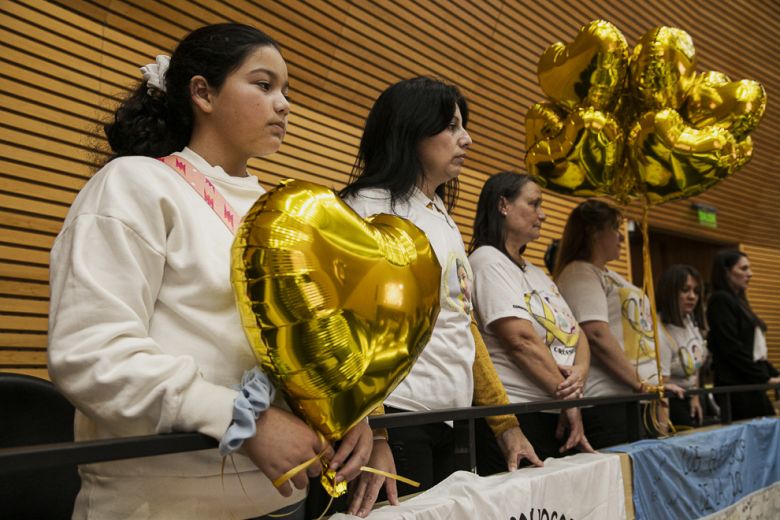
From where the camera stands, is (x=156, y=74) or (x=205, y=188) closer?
(x=205, y=188)

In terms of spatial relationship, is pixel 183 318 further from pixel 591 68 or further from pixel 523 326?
pixel 591 68

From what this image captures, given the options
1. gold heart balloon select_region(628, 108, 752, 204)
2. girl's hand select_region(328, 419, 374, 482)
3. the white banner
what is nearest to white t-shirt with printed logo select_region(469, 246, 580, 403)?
the white banner

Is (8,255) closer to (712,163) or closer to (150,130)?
(150,130)

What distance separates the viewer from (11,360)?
3.12 meters

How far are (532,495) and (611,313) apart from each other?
1574mm

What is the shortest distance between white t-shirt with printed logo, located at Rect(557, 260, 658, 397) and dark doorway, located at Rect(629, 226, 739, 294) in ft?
20.9

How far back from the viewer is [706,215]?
8.56m

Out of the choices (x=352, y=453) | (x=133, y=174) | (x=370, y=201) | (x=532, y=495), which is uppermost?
(x=370, y=201)

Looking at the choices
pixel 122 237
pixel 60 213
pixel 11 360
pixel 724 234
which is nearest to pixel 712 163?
pixel 122 237

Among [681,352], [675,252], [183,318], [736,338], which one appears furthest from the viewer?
[675,252]

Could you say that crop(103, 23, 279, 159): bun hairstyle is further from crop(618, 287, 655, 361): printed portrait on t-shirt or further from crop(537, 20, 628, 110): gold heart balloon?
crop(618, 287, 655, 361): printed portrait on t-shirt

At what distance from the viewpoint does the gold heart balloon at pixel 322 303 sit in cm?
100

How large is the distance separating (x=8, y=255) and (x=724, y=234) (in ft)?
27.3

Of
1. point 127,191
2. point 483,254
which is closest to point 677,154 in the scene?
point 483,254
